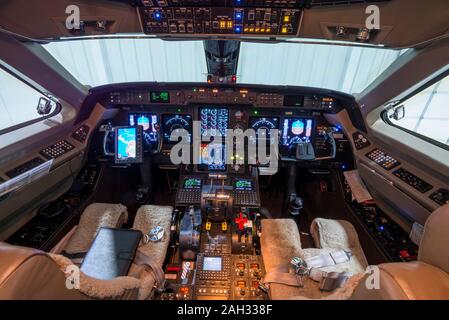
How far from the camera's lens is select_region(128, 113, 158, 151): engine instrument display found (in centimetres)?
277

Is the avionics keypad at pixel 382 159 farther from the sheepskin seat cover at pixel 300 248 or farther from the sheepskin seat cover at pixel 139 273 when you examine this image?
the sheepskin seat cover at pixel 139 273

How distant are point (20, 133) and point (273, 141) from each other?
231 centimetres

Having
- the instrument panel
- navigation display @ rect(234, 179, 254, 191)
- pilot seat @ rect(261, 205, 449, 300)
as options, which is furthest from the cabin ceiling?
navigation display @ rect(234, 179, 254, 191)

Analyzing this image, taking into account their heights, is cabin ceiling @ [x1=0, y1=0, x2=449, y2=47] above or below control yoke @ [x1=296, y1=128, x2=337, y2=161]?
above

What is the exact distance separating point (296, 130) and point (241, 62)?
4.67 feet

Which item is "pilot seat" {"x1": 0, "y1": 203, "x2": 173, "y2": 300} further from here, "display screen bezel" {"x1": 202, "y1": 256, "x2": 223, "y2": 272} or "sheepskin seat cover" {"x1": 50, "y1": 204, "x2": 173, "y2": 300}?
"display screen bezel" {"x1": 202, "y1": 256, "x2": 223, "y2": 272}

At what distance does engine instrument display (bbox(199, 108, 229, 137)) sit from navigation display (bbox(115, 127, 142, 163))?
0.66 meters

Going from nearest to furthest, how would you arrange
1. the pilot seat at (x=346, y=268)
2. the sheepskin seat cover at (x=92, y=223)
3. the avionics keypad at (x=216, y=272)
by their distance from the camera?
the pilot seat at (x=346, y=268), the avionics keypad at (x=216, y=272), the sheepskin seat cover at (x=92, y=223)

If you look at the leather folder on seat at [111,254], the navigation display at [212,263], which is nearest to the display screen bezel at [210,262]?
the navigation display at [212,263]

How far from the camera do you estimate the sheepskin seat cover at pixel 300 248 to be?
5.27 feet

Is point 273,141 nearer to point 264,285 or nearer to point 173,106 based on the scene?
point 173,106

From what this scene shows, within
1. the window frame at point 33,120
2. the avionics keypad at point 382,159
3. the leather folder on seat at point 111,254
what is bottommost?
the leather folder on seat at point 111,254

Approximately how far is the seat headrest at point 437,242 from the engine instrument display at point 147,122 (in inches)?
92.6
